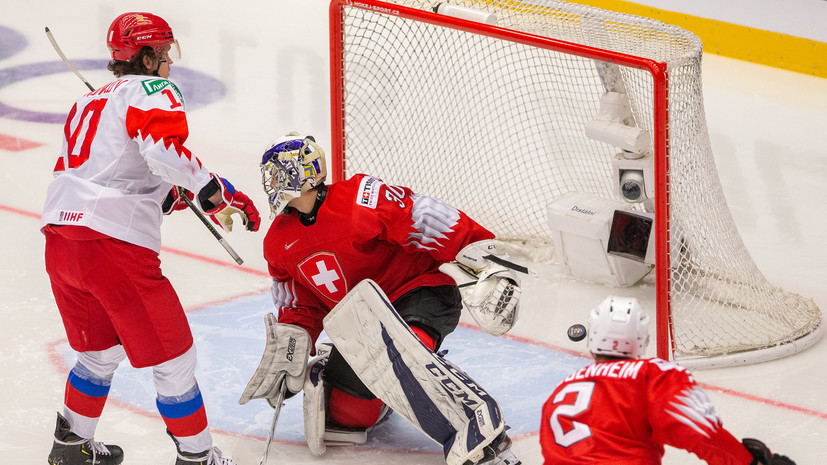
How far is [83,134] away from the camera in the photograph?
2660 millimetres

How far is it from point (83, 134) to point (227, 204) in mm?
398

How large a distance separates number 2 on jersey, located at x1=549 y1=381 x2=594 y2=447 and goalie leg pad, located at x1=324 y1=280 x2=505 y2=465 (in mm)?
738

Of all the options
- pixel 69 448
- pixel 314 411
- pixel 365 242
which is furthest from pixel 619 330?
pixel 69 448

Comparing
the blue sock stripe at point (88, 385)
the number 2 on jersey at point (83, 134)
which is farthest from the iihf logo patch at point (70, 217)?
the blue sock stripe at point (88, 385)

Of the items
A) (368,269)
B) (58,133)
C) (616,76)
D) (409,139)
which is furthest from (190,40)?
(368,269)

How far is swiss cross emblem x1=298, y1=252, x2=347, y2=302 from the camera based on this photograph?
302 cm

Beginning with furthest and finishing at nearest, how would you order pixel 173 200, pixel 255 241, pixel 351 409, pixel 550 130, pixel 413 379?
pixel 550 130
pixel 255 241
pixel 351 409
pixel 173 200
pixel 413 379

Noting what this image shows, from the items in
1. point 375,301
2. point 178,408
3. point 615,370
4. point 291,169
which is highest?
point 291,169

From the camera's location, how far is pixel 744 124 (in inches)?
239

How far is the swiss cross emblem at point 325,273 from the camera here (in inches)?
119

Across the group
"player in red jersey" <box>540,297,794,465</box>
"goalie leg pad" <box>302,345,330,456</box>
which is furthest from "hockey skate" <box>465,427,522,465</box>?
"player in red jersey" <box>540,297,794,465</box>

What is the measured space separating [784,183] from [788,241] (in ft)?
2.28

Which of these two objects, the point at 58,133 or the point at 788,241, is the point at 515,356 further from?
the point at 58,133

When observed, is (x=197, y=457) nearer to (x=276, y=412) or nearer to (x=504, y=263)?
(x=276, y=412)
